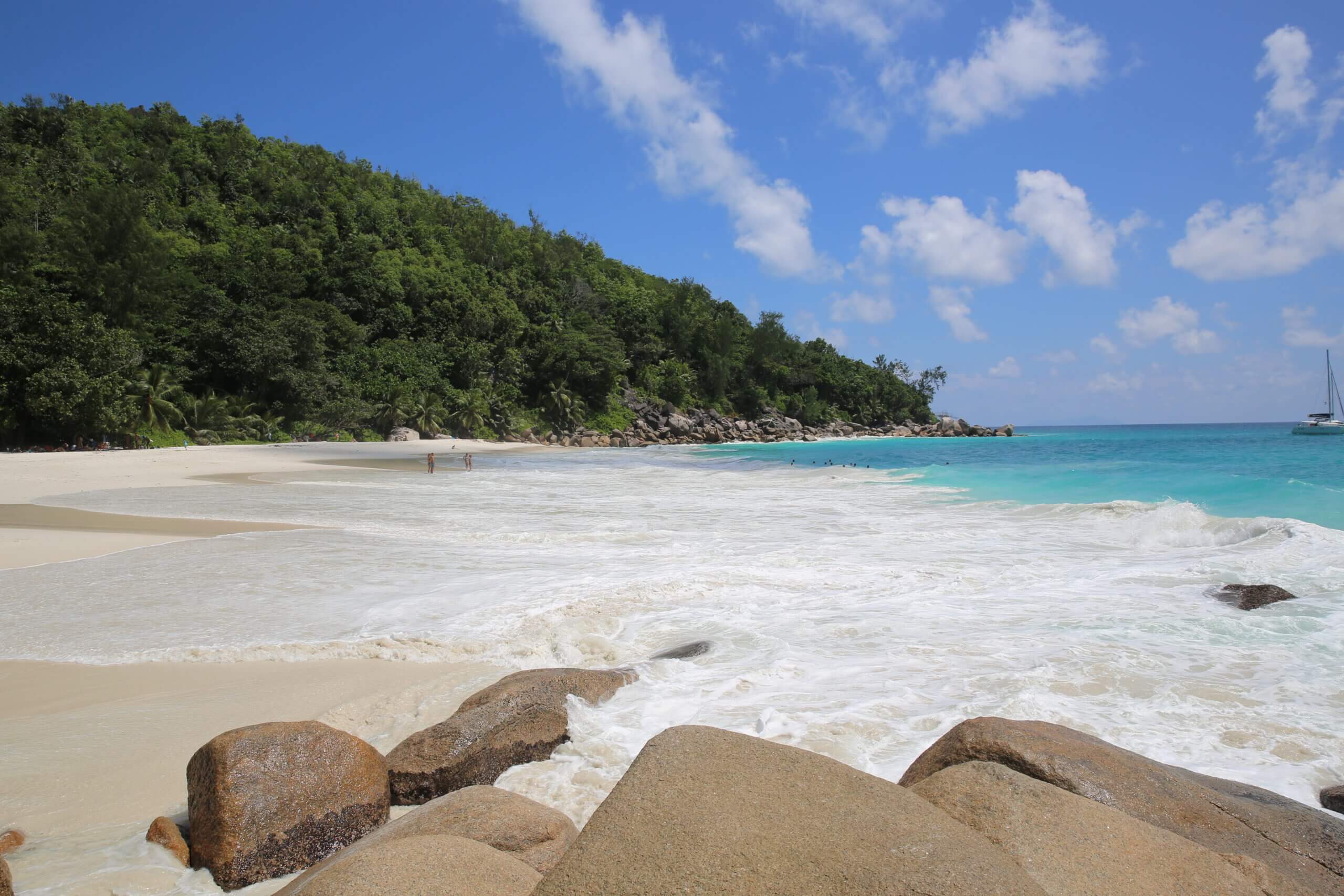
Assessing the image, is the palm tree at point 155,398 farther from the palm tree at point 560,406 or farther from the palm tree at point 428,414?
the palm tree at point 560,406

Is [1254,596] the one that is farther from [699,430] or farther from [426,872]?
[699,430]

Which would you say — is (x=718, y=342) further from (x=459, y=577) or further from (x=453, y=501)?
(x=459, y=577)

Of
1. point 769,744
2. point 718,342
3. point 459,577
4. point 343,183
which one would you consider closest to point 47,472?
point 459,577

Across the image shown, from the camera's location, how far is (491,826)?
9.30 ft

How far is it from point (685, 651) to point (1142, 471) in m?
27.5

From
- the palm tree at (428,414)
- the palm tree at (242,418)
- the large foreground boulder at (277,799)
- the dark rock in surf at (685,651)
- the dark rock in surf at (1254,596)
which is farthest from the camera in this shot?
the palm tree at (428,414)

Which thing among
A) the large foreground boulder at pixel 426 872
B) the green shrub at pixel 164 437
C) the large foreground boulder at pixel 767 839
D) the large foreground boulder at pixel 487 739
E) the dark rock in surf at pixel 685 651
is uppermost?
the green shrub at pixel 164 437

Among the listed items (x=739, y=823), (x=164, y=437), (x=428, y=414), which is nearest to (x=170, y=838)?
(x=739, y=823)

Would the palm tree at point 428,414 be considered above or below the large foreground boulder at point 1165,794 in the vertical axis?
above

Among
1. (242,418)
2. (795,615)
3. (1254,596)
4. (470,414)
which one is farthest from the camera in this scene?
(470,414)

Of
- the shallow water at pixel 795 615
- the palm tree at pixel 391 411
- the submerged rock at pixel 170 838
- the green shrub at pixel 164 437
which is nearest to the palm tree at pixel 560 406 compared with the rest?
the palm tree at pixel 391 411

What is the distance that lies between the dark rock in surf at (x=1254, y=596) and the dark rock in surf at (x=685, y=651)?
586 cm

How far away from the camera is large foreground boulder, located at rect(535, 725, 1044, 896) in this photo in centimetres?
166

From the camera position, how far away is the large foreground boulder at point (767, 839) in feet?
5.43
